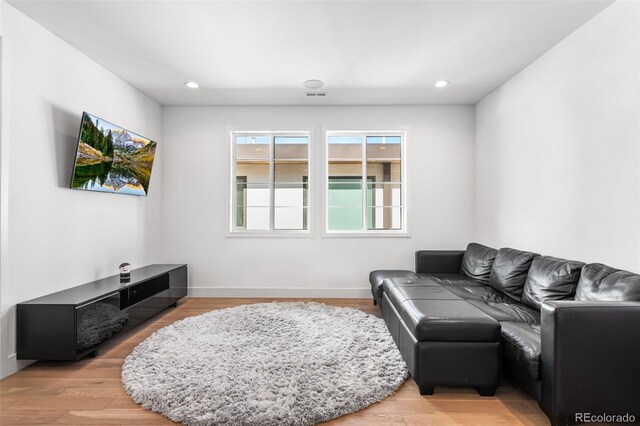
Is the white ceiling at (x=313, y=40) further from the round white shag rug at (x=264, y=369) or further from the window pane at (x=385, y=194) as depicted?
the round white shag rug at (x=264, y=369)

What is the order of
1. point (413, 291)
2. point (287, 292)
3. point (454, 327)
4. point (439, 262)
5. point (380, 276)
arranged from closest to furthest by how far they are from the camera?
point (454, 327), point (413, 291), point (380, 276), point (439, 262), point (287, 292)

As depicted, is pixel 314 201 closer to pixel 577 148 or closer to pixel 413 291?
pixel 413 291

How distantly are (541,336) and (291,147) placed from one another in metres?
3.88

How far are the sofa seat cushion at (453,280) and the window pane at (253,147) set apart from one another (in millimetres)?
2964

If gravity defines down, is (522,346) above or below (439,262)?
below

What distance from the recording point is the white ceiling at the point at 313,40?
2.45m

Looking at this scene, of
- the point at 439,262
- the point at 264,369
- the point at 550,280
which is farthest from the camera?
the point at 439,262

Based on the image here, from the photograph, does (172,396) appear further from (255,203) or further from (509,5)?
(509,5)

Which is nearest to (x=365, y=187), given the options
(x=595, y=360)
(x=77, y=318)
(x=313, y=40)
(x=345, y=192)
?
(x=345, y=192)

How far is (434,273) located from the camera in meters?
4.12

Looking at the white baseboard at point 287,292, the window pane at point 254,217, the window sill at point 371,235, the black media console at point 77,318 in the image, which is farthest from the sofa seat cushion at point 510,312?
the black media console at point 77,318

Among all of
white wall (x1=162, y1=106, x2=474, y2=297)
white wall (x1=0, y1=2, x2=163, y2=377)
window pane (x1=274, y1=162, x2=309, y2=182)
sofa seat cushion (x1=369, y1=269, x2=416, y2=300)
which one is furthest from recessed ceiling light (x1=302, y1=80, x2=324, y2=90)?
sofa seat cushion (x1=369, y1=269, x2=416, y2=300)

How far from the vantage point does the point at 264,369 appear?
2404mm

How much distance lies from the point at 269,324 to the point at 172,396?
1.40 metres
